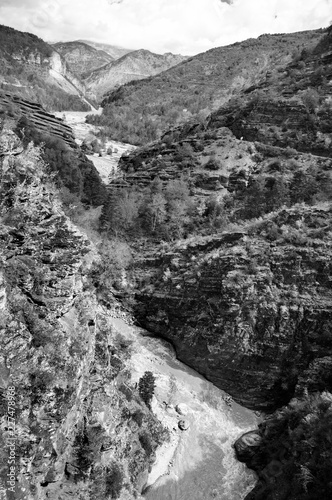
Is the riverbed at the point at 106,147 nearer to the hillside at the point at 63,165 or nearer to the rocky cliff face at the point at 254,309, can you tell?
the hillside at the point at 63,165

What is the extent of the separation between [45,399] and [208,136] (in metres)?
44.6

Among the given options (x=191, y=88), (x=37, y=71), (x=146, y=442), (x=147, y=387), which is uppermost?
(x=191, y=88)

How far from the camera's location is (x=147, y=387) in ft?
89.3

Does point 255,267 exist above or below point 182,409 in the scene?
above

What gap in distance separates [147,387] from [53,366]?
425 inches

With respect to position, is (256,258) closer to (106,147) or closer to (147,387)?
(147,387)

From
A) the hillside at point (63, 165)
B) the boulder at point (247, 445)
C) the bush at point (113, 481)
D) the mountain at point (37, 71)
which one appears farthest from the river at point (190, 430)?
the mountain at point (37, 71)

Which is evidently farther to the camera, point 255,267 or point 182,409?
point 255,267

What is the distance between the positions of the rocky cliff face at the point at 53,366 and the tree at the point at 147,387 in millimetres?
2588

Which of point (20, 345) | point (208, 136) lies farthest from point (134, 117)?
point (20, 345)

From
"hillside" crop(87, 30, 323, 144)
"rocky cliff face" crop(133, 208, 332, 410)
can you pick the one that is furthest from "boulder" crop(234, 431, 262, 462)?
"hillside" crop(87, 30, 323, 144)

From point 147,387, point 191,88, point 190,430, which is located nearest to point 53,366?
point 147,387

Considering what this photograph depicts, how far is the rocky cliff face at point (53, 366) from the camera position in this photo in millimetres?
16469

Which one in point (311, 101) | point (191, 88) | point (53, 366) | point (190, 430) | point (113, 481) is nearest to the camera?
point (53, 366)
